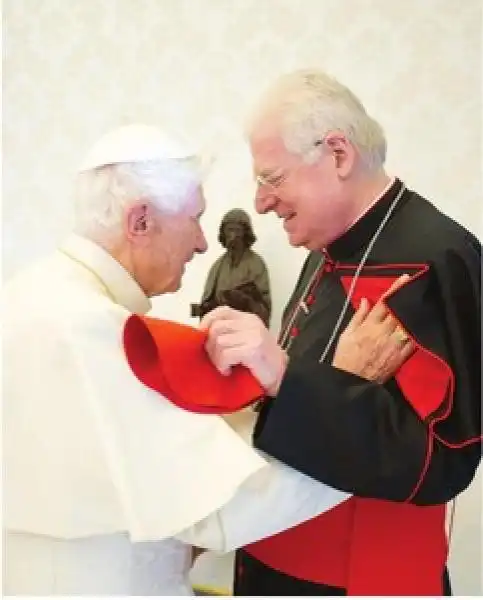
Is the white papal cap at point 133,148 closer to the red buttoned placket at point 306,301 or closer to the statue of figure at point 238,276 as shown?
the red buttoned placket at point 306,301

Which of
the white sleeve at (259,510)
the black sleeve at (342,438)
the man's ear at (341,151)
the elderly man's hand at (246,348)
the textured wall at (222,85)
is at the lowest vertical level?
the white sleeve at (259,510)

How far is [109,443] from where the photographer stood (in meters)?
0.96

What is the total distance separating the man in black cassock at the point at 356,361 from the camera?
103 cm

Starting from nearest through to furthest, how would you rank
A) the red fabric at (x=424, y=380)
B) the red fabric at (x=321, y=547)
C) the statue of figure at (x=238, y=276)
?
1. the red fabric at (x=424, y=380)
2. the red fabric at (x=321, y=547)
3. the statue of figure at (x=238, y=276)

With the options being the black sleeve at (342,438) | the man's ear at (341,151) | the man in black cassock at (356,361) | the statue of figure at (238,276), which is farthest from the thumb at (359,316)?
the statue of figure at (238,276)

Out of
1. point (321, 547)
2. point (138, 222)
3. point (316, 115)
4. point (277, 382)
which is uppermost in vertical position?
point (316, 115)

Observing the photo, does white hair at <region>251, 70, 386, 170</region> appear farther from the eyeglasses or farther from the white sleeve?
the white sleeve

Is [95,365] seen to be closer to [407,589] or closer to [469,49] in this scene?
[407,589]

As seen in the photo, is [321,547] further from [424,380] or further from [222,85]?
[222,85]

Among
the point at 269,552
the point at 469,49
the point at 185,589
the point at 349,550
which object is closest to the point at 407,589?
the point at 349,550

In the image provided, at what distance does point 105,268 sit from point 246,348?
9.6 inches

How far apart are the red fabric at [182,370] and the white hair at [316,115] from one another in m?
0.38

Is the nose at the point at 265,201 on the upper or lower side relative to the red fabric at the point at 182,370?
upper

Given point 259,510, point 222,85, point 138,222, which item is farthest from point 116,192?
point 222,85
